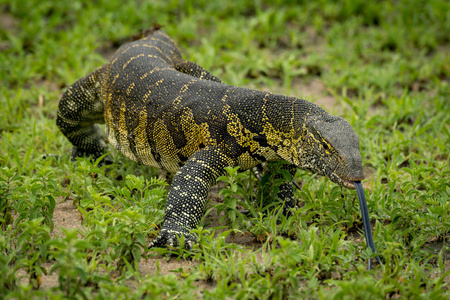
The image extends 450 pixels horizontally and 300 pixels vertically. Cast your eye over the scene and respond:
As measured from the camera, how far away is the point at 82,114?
5711mm

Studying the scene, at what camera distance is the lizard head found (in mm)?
3854

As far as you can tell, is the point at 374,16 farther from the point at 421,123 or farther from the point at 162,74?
the point at 162,74

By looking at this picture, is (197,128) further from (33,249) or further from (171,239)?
(33,249)

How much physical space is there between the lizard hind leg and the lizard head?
2671 mm

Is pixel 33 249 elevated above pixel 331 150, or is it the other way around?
pixel 331 150

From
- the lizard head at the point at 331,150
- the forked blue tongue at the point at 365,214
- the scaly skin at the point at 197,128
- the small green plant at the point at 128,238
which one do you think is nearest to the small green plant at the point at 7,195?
the small green plant at the point at 128,238

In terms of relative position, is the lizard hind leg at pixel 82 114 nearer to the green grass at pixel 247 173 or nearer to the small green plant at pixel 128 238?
the green grass at pixel 247 173

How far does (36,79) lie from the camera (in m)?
7.84

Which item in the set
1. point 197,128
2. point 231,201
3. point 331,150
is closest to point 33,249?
point 231,201

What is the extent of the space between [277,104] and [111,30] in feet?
17.8

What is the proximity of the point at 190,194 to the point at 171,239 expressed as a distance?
0.43 meters

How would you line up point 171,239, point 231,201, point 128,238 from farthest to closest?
point 231,201
point 171,239
point 128,238

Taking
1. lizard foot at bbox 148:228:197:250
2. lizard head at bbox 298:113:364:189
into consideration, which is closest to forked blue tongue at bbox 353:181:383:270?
lizard head at bbox 298:113:364:189

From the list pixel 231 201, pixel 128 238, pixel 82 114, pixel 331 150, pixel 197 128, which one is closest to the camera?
pixel 128 238
